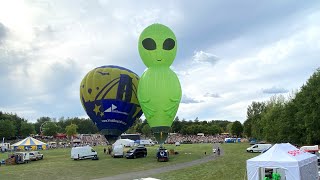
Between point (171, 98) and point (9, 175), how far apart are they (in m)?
20.6

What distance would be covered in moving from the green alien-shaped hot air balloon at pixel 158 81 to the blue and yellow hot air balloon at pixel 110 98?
433cm

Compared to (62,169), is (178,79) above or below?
above

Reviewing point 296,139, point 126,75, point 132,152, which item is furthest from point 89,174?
point 296,139

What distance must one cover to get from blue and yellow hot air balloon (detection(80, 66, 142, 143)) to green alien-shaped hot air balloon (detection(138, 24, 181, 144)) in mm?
4326

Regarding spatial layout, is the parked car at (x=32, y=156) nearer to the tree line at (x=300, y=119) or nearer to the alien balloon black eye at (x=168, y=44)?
the alien balloon black eye at (x=168, y=44)

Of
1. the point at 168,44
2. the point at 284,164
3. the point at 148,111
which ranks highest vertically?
the point at 168,44

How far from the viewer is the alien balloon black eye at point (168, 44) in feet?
156

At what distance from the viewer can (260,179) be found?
20.2 metres

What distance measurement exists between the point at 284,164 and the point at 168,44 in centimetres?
3067

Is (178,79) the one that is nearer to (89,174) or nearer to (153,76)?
(153,76)

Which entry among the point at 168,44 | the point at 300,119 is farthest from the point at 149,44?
the point at 300,119

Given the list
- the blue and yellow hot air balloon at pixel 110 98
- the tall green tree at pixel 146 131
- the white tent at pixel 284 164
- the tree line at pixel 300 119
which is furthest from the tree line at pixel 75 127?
the white tent at pixel 284 164

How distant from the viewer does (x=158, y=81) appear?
4606 cm

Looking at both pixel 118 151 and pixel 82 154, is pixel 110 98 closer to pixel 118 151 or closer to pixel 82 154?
pixel 118 151
